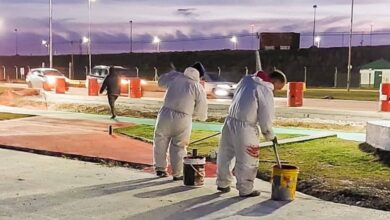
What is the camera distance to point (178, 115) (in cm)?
914

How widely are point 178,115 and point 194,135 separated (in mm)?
5501

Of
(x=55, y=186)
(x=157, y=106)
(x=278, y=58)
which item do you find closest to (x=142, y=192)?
(x=55, y=186)

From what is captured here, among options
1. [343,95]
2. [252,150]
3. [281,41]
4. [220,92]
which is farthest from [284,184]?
[281,41]

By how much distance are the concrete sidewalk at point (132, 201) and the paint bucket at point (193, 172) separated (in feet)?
0.48

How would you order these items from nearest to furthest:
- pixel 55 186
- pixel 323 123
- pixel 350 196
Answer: pixel 350 196
pixel 55 186
pixel 323 123

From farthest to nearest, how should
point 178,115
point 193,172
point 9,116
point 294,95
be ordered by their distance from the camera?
point 294,95 → point 9,116 → point 178,115 → point 193,172

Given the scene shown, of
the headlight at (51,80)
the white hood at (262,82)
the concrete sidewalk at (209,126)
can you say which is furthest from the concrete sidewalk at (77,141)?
the headlight at (51,80)

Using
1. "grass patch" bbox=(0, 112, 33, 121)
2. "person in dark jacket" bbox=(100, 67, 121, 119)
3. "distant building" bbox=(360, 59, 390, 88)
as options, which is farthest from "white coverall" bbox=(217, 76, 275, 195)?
"distant building" bbox=(360, 59, 390, 88)

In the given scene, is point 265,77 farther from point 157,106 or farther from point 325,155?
point 157,106

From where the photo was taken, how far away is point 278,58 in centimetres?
8012

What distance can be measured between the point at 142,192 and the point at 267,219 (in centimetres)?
213

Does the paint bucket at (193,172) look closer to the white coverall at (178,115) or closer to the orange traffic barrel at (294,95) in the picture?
the white coverall at (178,115)

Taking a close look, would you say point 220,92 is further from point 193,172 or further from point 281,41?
point 281,41

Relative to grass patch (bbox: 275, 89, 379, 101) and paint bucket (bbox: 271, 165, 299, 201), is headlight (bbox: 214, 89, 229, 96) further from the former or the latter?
paint bucket (bbox: 271, 165, 299, 201)
